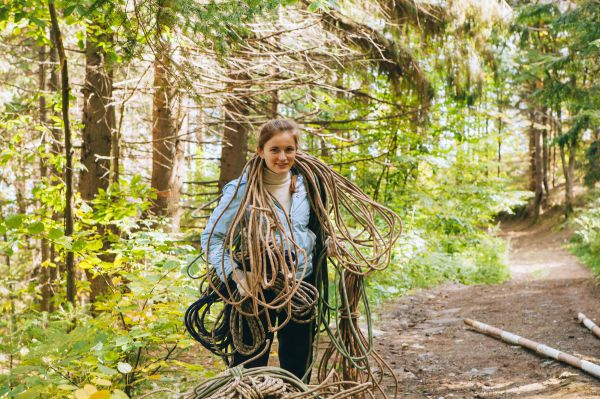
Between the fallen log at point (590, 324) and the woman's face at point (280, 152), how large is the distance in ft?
12.6

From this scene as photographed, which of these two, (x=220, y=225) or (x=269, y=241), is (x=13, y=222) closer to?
(x=220, y=225)

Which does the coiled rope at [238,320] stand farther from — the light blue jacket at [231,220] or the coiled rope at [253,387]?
Answer: the coiled rope at [253,387]

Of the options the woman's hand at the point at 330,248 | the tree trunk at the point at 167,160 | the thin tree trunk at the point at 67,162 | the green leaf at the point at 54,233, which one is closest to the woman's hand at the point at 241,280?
the woman's hand at the point at 330,248

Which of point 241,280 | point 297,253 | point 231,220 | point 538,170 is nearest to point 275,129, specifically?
point 231,220

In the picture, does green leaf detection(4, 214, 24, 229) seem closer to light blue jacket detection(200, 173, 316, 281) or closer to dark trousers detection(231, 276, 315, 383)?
light blue jacket detection(200, 173, 316, 281)

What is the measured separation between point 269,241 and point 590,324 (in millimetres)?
4075

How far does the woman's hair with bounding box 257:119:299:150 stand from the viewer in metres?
2.45

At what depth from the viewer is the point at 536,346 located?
4.37m

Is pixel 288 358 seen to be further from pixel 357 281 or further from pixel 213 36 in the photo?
pixel 213 36

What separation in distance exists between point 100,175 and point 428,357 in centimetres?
380

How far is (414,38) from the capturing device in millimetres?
7504

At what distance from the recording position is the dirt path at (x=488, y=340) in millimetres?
3666

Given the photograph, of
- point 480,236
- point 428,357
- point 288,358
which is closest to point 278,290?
point 288,358

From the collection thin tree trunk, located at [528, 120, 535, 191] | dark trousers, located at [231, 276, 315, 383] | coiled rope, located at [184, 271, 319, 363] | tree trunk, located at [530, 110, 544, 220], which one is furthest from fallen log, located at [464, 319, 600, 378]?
thin tree trunk, located at [528, 120, 535, 191]
